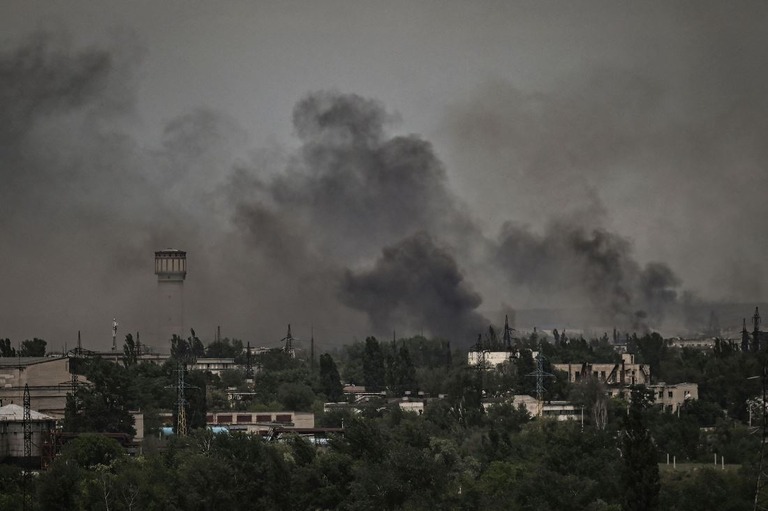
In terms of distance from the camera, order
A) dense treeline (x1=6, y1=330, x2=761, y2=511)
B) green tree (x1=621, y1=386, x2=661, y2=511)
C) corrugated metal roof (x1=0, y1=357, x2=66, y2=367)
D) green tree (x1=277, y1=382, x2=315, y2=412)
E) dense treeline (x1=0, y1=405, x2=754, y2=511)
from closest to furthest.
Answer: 1. green tree (x1=621, y1=386, x2=661, y2=511)
2. dense treeline (x1=0, y1=405, x2=754, y2=511)
3. dense treeline (x1=6, y1=330, x2=761, y2=511)
4. corrugated metal roof (x1=0, y1=357, x2=66, y2=367)
5. green tree (x1=277, y1=382, x2=315, y2=412)

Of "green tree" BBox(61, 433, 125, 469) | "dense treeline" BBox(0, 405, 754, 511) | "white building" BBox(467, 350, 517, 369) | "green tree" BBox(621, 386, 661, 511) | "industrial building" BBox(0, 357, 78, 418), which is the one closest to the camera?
"green tree" BBox(621, 386, 661, 511)

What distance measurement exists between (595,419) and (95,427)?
21.0 m

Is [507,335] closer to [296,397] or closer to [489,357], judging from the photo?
[489,357]

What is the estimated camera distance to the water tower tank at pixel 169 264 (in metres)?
102

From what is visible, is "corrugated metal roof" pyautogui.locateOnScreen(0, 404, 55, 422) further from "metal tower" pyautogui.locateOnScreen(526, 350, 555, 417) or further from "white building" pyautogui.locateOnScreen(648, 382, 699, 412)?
"white building" pyautogui.locateOnScreen(648, 382, 699, 412)

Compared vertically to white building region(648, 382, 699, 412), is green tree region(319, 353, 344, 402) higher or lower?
higher

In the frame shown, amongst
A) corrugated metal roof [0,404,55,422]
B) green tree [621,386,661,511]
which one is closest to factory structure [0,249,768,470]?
corrugated metal roof [0,404,55,422]

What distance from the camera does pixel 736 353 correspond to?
83.6 metres

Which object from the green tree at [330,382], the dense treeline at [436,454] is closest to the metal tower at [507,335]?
the green tree at [330,382]

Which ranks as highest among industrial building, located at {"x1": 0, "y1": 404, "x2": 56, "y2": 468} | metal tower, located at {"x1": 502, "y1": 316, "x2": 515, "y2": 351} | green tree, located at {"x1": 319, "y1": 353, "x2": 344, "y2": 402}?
metal tower, located at {"x1": 502, "y1": 316, "x2": 515, "y2": 351}

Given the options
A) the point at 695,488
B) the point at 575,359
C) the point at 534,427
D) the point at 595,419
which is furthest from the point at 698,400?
the point at 695,488

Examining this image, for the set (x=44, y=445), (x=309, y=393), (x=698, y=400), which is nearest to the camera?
(x=44, y=445)

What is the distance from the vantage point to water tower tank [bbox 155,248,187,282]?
10244 cm

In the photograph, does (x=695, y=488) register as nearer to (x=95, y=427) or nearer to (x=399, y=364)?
(x=95, y=427)
